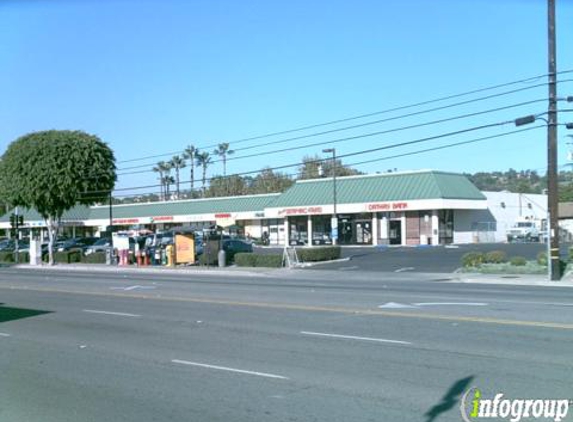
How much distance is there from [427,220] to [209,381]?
4922 cm

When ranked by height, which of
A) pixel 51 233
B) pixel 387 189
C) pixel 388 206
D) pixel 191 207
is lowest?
pixel 51 233

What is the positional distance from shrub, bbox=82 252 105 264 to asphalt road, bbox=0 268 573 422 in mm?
30073

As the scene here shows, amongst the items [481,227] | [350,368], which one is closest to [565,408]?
[350,368]

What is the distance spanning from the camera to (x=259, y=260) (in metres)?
Result: 39.4

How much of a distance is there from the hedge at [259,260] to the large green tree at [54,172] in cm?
1721

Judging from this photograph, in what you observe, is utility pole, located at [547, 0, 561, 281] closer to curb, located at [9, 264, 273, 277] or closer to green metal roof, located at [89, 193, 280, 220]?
curb, located at [9, 264, 273, 277]

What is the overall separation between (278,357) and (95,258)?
41.3 m

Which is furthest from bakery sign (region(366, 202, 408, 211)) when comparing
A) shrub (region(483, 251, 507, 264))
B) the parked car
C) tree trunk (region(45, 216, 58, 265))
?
tree trunk (region(45, 216, 58, 265))

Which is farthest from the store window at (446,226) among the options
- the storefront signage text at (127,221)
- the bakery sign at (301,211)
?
the storefront signage text at (127,221)

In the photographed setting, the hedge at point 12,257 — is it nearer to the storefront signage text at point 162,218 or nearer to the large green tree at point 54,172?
the large green tree at point 54,172

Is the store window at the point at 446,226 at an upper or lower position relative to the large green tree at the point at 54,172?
lower

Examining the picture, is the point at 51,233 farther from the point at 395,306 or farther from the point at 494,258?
the point at 395,306

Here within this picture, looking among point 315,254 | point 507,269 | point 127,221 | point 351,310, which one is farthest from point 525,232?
point 351,310

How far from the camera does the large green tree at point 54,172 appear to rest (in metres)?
51.2
